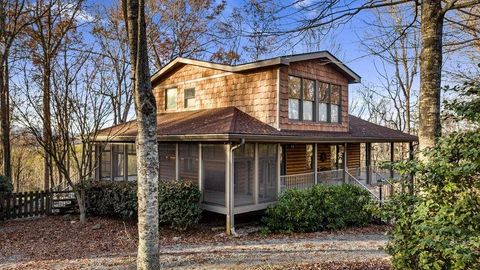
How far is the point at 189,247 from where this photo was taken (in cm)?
803

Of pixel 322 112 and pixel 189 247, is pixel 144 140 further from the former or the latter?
pixel 322 112

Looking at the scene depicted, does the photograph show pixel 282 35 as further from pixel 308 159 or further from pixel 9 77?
pixel 9 77

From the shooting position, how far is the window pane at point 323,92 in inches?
525

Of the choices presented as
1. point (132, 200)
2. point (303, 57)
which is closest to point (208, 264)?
point (132, 200)

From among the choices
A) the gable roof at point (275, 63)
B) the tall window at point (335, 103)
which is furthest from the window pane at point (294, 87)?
the tall window at point (335, 103)

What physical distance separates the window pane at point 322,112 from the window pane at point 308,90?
1.94ft

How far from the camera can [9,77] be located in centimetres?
1627

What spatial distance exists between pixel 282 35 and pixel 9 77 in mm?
15529

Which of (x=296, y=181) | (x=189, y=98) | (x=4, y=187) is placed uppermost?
(x=189, y=98)

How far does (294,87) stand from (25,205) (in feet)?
33.9

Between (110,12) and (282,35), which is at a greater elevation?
(110,12)

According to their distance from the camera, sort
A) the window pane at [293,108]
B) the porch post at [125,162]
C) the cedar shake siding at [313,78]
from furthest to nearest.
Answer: the porch post at [125,162] < the window pane at [293,108] < the cedar shake siding at [313,78]

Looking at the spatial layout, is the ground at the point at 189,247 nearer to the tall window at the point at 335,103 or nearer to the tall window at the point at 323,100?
the tall window at the point at 323,100

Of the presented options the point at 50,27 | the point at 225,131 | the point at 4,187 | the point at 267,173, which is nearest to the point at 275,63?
the point at 225,131
